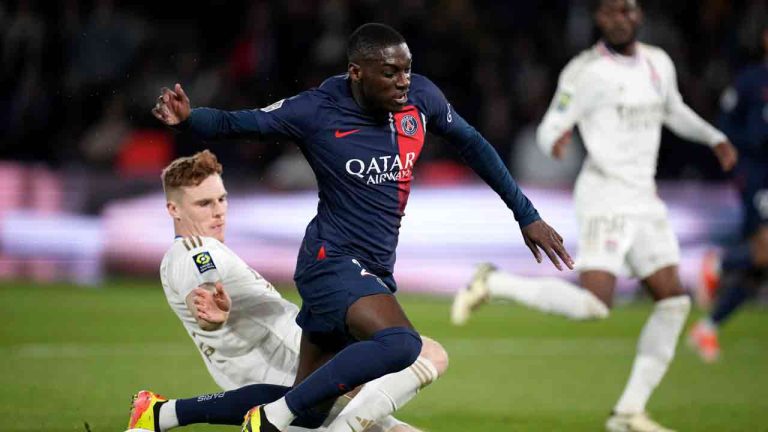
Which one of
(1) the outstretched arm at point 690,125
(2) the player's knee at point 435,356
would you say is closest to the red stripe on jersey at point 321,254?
(2) the player's knee at point 435,356

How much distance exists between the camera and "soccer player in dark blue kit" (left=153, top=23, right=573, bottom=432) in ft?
17.4

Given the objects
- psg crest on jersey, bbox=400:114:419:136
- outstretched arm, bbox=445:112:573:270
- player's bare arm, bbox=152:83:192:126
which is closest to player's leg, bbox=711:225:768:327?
outstretched arm, bbox=445:112:573:270

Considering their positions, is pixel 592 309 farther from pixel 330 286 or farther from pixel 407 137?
pixel 330 286

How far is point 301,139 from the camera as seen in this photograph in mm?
5574

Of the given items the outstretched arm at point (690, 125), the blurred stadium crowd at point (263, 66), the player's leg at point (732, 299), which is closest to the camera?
the outstretched arm at point (690, 125)

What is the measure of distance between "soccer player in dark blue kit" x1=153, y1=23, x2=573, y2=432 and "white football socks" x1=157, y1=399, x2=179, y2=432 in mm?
719

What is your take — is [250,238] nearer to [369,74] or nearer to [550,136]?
[550,136]

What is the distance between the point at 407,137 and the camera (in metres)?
5.68

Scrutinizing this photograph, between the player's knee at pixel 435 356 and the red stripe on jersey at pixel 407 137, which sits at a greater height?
the red stripe on jersey at pixel 407 137

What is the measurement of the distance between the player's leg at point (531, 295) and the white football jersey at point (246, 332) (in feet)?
6.20

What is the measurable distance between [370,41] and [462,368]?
4998 mm

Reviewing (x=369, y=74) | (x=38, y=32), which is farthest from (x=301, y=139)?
(x=38, y=32)

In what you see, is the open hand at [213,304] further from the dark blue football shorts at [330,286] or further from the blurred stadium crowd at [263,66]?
the blurred stadium crowd at [263,66]

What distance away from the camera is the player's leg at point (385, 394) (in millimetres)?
5500
